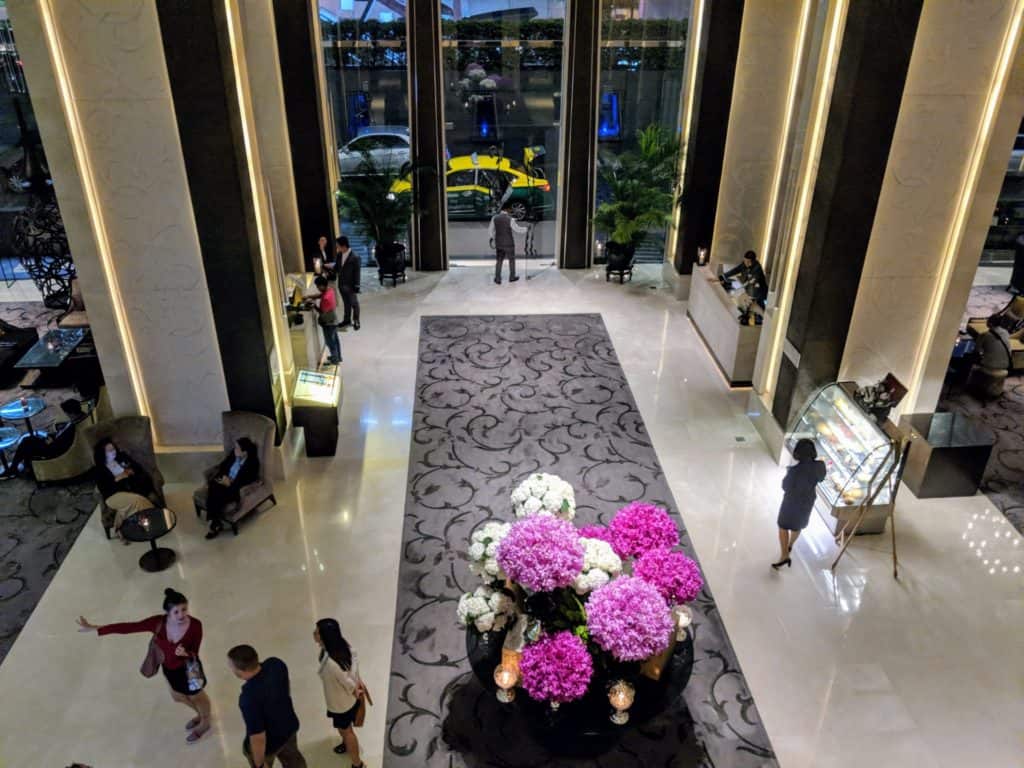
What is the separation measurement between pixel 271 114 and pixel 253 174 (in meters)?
4.61

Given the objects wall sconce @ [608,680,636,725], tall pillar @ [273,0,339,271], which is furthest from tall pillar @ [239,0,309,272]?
wall sconce @ [608,680,636,725]

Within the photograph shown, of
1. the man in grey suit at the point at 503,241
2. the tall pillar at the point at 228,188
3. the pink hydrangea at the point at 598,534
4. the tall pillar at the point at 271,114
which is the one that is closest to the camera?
the pink hydrangea at the point at 598,534

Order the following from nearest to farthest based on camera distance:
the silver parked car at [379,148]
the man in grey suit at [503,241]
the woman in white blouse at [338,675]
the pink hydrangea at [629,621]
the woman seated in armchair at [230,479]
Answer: the pink hydrangea at [629,621], the woman in white blouse at [338,675], the woman seated in armchair at [230,479], the man in grey suit at [503,241], the silver parked car at [379,148]

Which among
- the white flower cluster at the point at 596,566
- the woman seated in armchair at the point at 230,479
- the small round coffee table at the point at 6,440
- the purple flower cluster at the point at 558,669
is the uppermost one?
the white flower cluster at the point at 596,566

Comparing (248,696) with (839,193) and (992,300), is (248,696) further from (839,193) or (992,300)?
(992,300)

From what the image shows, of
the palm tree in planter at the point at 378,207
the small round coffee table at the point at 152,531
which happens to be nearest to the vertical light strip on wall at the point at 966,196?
the small round coffee table at the point at 152,531

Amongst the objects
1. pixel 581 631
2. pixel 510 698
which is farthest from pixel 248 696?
pixel 581 631

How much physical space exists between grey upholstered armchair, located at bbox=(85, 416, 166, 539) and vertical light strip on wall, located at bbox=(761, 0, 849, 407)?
615 cm

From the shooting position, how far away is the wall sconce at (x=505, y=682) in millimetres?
4609

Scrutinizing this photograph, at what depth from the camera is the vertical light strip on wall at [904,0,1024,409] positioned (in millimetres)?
6123

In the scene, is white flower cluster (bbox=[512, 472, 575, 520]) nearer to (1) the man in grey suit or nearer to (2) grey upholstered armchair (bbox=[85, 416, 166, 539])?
(2) grey upholstered armchair (bbox=[85, 416, 166, 539])

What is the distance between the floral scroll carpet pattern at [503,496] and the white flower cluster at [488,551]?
1.24 m

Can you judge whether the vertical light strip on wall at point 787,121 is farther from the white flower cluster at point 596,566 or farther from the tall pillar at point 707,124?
the white flower cluster at point 596,566

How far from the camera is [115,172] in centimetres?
621
